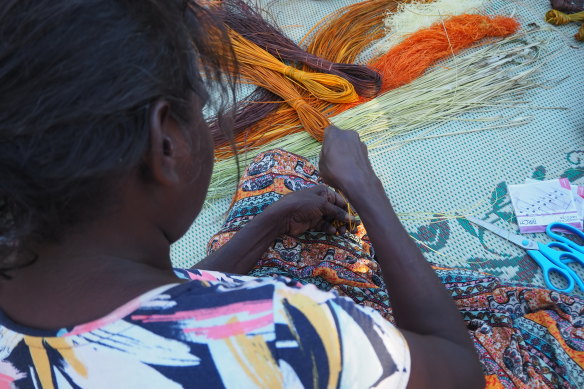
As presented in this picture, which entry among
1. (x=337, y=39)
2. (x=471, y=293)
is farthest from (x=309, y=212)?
(x=337, y=39)

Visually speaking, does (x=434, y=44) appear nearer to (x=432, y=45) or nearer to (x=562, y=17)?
(x=432, y=45)

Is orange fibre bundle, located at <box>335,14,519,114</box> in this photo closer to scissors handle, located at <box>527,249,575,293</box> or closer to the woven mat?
the woven mat

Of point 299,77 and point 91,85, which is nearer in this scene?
point 91,85

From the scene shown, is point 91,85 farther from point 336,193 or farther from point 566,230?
point 566,230

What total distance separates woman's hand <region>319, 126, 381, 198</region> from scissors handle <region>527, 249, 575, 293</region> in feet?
2.39

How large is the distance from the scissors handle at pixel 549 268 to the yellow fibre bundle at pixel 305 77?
0.93m

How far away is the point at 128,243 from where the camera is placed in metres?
0.70

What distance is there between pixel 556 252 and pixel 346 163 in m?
0.82

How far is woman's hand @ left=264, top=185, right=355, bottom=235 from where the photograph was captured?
1352 mm

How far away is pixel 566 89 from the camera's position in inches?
75.1

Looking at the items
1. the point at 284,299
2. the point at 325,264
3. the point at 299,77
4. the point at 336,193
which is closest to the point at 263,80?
the point at 299,77

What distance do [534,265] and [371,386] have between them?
3.80 feet

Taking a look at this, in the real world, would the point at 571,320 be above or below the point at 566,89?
below

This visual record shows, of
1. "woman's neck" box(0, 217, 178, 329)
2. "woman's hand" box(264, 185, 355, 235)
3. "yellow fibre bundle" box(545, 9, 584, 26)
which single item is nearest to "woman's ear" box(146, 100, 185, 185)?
"woman's neck" box(0, 217, 178, 329)
